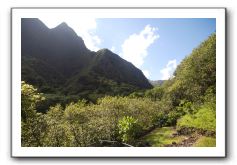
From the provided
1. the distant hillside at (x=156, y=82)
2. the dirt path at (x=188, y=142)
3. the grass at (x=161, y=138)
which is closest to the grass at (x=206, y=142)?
the dirt path at (x=188, y=142)

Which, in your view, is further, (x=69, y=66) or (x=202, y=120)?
(x=69, y=66)

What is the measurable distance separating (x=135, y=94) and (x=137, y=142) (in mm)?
1003

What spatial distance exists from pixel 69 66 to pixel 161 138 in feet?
6.62

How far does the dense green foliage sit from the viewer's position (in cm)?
692

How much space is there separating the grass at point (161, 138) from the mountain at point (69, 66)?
846 millimetres

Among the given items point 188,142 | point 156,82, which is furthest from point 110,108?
point 188,142

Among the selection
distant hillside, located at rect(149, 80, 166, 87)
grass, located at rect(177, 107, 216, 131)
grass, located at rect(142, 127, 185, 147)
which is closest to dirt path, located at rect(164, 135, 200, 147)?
grass, located at rect(142, 127, 185, 147)

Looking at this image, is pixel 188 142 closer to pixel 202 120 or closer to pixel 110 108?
pixel 202 120

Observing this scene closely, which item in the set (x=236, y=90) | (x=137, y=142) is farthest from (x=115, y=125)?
(x=236, y=90)

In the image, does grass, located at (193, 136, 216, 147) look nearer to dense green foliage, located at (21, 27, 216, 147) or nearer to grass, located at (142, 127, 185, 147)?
dense green foliage, located at (21, 27, 216, 147)

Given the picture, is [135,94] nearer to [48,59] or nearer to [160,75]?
[160,75]

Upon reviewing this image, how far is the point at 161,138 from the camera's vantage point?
7242mm

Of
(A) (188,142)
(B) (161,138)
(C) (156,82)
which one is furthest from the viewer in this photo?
(C) (156,82)

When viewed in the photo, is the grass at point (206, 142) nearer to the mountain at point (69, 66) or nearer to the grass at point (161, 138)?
the grass at point (161, 138)
